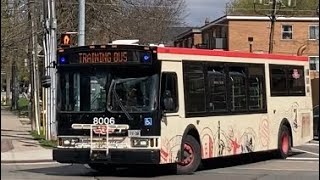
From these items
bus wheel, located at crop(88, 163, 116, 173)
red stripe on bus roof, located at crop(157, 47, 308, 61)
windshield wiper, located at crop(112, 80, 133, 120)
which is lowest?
bus wheel, located at crop(88, 163, 116, 173)

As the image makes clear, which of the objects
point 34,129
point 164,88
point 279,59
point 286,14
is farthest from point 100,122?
point 286,14

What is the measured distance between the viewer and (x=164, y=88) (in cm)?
1427

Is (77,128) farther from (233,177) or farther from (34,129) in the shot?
(34,129)

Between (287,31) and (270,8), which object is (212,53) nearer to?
(270,8)

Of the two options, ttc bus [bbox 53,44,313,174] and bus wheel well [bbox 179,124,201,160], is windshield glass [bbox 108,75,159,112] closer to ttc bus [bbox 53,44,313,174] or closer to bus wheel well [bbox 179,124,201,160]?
ttc bus [bbox 53,44,313,174]

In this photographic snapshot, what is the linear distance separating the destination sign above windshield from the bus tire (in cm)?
599

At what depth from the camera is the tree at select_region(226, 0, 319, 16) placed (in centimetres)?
4845

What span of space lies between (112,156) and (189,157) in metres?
1.83

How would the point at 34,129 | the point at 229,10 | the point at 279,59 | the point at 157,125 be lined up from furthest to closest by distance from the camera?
the point at 229,10 < the point at 34,129 < the point at 279,59 < the point at 157,125

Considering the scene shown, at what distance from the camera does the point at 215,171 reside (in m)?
15.9

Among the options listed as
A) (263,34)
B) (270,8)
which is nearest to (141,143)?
(270,8)

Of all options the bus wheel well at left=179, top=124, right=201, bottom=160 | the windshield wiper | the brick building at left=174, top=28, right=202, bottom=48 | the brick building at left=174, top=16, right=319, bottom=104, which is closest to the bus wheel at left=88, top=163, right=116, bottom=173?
the bus wheel well at left=179, top=124, right=201, bottom=160

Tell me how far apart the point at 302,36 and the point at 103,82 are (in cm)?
4652

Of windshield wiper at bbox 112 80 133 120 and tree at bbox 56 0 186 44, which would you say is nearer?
windshield wiper at bbox 112 80 133 120
